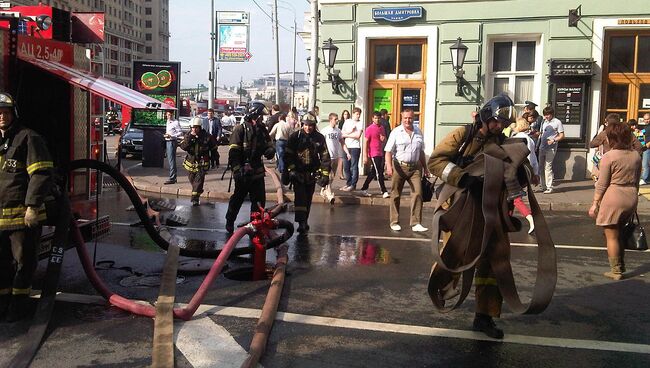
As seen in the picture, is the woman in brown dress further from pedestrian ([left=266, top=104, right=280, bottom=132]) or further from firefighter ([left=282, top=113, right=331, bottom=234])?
pedestrian ([left=266, top=104, right=280, bottom=132])

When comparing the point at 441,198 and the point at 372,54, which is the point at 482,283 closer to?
the point at 441,198

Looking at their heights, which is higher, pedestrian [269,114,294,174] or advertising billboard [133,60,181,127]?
advertising billboard [133,60,181,127]

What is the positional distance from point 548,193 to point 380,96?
5116 millimetres

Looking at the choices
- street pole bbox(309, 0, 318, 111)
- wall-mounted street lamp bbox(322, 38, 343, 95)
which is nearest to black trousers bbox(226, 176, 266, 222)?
wall-mounted street lamp bbox(322, 38, 343, 95)

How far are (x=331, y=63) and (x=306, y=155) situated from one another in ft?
23.2

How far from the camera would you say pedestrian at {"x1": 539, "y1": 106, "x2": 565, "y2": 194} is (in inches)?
508

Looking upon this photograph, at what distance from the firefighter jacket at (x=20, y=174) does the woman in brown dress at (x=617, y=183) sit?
5.31 m

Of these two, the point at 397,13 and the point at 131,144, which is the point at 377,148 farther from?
the point at 131,144

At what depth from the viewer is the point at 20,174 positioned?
493 centimetres

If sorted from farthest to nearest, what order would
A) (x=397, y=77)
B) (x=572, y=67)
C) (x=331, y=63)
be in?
(x=397, y=77) < (x=331, y=63) < (x=572, y=67)

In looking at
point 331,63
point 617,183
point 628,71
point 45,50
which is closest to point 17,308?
point 45,50

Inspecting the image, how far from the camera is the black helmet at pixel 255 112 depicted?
336 inches

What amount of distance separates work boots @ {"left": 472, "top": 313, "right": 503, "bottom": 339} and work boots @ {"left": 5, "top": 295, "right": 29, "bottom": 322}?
11.9ft

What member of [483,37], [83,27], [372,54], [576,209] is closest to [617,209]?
[576,209]
